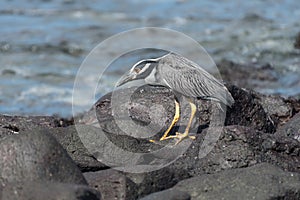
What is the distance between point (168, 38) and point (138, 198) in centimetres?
1204

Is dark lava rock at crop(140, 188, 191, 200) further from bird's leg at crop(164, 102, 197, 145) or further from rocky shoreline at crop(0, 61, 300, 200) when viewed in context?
bird's leg at crop(164, 102, 197, 145)

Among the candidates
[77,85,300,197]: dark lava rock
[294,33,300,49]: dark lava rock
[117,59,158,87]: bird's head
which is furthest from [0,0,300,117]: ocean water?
[117,59,158,87]: bird's head

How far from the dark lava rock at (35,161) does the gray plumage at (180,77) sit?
148 centimetres

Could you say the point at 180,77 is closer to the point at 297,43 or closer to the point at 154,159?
the point at 154,159

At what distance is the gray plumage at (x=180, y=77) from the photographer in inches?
243

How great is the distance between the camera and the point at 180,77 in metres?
6.19

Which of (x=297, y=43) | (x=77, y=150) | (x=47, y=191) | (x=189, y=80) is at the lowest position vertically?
(x=297, y=43)

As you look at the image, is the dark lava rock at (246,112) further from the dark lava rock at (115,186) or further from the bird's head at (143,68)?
the dark lava rock at (115,186)

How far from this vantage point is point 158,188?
516 cm

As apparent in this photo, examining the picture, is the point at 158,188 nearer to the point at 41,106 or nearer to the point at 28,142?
the point at 28,142

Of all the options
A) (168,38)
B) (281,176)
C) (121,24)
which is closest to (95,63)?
(168,38)

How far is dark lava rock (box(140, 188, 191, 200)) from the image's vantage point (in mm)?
4695

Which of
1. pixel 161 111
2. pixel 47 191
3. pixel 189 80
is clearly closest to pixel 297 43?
pixel 161 111

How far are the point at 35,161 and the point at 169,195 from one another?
852 mm
